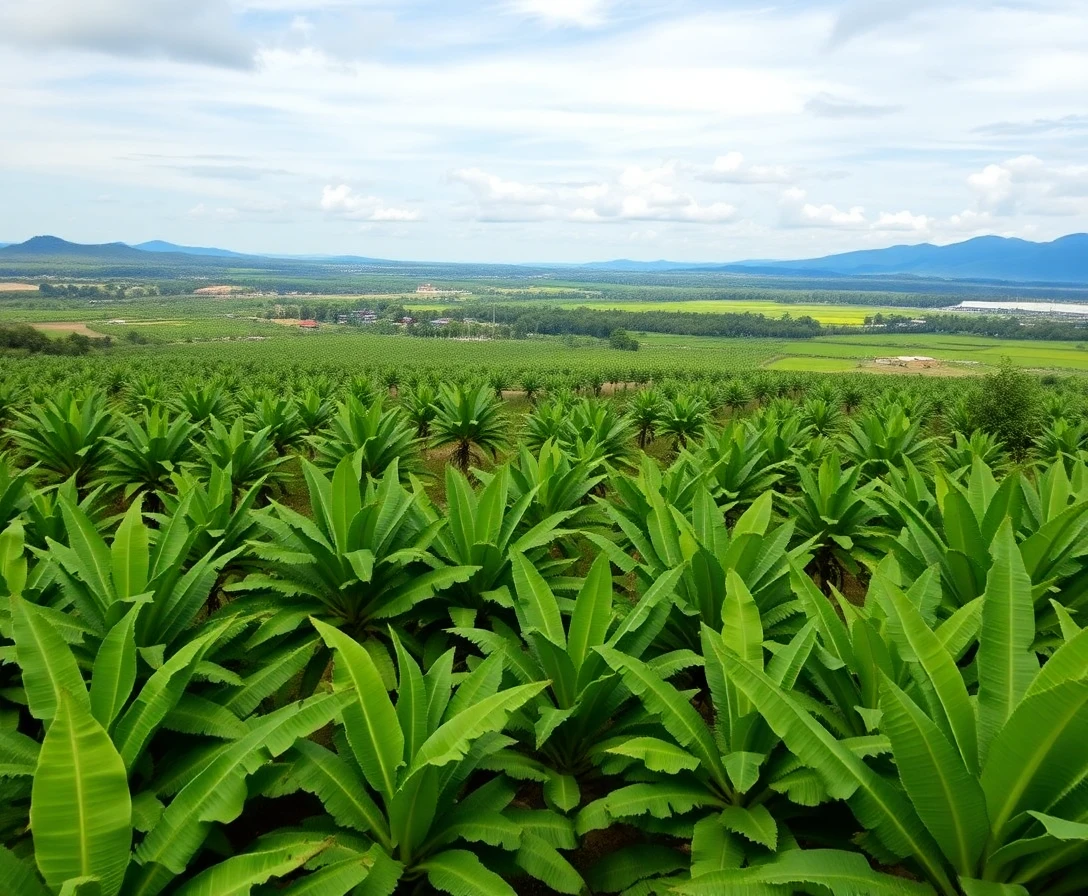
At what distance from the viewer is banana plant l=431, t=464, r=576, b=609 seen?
4.37 meters

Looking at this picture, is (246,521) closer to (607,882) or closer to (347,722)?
(347,722)

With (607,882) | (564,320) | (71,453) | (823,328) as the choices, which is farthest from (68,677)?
(823,328)

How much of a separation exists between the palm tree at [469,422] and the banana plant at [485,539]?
5.26 m

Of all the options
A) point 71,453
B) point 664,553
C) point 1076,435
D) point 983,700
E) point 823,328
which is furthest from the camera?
point 823,328

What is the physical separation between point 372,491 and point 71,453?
15.8 feet

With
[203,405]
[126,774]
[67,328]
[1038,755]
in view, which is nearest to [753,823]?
[1038,755]

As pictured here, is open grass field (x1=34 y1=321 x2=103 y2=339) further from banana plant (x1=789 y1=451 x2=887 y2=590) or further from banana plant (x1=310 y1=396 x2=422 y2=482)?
banana plant (x1=789 y1=451 x2=887 y2=590)

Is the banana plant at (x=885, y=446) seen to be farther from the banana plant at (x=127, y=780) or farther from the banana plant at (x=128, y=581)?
the banana plant at (x=127, y=780)

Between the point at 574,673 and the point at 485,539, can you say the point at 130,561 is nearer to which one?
the point at 485,539

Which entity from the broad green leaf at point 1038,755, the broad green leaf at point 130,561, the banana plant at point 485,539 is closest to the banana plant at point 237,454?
the banana plant at point 485,539

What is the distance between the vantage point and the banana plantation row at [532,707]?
2.16 metres

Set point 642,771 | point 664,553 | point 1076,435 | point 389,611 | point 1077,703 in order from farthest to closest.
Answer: point 1076,435 → point 664,553 → point 389,611 → point 642,771 → point 1077,703

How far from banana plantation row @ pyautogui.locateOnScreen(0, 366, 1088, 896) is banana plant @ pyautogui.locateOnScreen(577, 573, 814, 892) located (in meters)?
0.01

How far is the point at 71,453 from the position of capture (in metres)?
7.67
